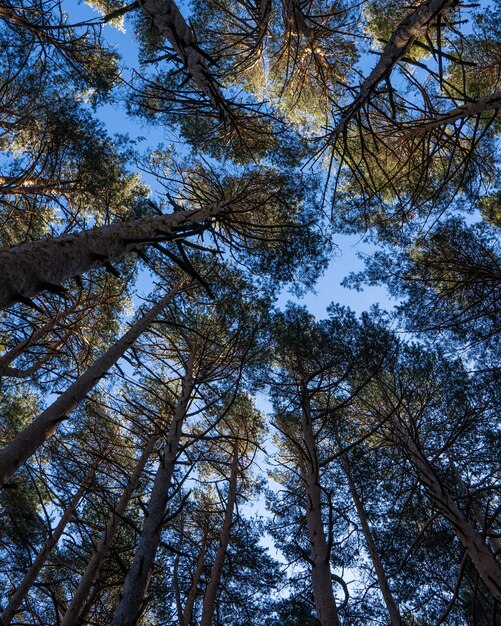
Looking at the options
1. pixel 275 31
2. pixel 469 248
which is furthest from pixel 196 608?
pixel 275 31

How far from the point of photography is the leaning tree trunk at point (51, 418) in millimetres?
3625

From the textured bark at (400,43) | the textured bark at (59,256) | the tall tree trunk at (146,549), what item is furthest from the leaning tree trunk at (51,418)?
the textured bark at (400,43)

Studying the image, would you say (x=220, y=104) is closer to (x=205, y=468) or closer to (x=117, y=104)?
(x=117, y=104)

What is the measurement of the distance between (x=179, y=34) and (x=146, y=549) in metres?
5.69

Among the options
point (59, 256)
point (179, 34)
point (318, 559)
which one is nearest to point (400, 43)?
point (179, 34)

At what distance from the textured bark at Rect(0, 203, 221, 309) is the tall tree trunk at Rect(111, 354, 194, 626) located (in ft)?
7.57

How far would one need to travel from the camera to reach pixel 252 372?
31.2ft

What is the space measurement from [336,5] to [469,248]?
647cm

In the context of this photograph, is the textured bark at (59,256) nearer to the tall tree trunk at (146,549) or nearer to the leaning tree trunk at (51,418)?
the leaning tree trunk at (51,418)

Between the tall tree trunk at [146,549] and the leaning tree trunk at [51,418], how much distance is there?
122cm

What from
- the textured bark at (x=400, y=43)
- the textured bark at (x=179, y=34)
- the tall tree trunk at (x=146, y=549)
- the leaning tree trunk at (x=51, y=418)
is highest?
the textured bark at (x=179, y=34)

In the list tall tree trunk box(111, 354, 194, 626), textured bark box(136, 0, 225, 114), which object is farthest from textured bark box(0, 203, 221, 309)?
textured bark box(136, 0, 225, 114)

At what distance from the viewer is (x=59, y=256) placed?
9.12ft

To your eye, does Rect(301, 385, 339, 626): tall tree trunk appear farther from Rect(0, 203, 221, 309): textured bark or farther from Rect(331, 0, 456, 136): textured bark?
Rect(331, 0, 456, 136): textured bark
